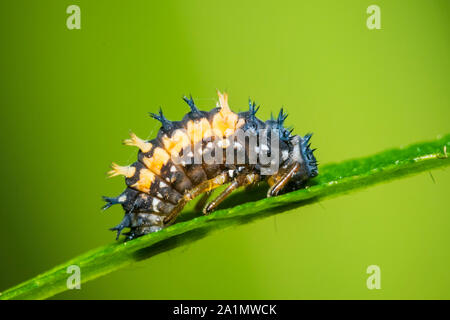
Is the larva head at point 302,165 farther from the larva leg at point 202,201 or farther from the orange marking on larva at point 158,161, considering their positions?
the orange marking on larva at point 158,161

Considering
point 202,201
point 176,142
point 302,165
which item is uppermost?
point 176,142

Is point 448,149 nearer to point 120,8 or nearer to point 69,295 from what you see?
point 69,295

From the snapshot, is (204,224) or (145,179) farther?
(145,179)

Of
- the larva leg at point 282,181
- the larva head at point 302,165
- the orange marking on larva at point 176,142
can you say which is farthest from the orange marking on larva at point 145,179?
the larva head at point 302,165

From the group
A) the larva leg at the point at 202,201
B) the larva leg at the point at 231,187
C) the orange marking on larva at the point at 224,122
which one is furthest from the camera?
the larva leg at the point at 202,201

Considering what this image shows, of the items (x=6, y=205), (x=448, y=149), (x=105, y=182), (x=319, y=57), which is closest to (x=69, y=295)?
(x=105, y=182)

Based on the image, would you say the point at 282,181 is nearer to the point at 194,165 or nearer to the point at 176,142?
the point at 194,165

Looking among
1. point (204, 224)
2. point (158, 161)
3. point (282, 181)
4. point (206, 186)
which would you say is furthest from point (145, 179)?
point (204, 224)
